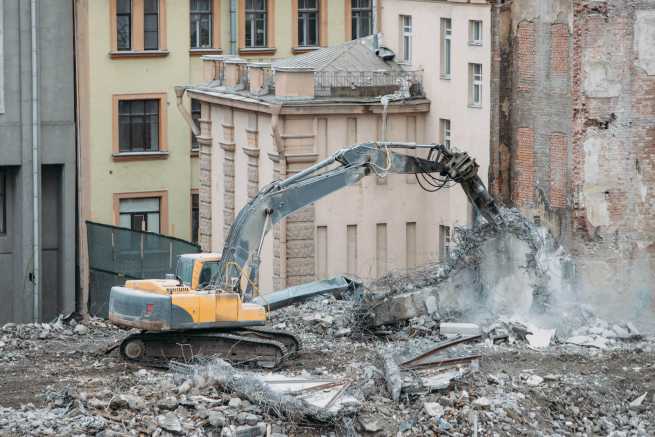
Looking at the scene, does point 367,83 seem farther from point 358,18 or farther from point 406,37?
point 358,18

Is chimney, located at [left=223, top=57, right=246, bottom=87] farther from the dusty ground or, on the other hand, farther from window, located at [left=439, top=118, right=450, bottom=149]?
the dusty ground

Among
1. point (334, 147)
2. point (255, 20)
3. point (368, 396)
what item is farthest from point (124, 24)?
point (368, 396)

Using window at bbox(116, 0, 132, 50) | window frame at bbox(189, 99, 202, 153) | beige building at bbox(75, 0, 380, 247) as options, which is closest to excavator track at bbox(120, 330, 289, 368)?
beige building at bbox(75, 0, 380, 247)

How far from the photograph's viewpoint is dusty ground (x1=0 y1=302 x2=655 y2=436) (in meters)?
23.1

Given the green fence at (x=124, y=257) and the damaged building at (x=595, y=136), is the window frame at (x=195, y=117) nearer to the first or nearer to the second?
the green fence at (x=124, y=257)

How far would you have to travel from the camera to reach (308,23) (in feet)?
150

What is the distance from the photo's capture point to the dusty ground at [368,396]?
2308 cm

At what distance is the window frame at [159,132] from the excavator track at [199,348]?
17.5m

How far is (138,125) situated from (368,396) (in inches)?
833

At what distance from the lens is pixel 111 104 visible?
4350 cm

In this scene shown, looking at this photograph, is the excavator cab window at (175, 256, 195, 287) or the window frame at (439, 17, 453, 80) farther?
the window frame at (439, 17, 453, 80)

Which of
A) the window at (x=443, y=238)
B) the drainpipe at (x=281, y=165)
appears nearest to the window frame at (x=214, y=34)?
the drainpipe at (x=281, y=165)

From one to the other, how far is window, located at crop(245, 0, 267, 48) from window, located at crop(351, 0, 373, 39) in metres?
2.63

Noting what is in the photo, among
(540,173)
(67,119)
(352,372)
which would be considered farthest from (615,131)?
(67,119)
